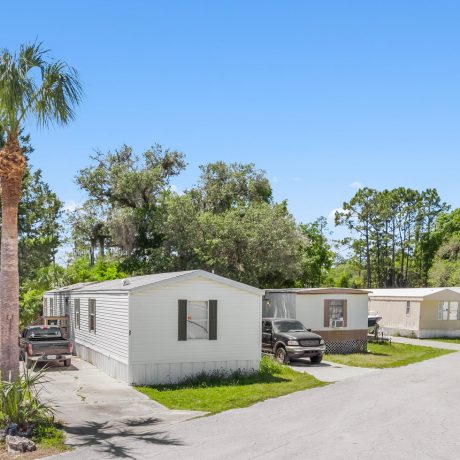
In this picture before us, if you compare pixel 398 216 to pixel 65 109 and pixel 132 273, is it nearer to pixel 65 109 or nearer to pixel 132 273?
pixel 132 273

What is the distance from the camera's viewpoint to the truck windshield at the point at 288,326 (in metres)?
24.7

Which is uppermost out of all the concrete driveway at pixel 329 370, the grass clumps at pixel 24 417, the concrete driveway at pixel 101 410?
the grass clumps at pixel 24 417

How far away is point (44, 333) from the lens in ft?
74.9

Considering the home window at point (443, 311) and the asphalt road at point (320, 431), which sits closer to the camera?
the asphalt road at point (320, 431)

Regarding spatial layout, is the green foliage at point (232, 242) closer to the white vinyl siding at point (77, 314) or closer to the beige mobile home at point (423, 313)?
the beige mobile home at point (423, 313)

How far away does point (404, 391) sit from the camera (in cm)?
1752

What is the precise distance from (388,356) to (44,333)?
1556cm

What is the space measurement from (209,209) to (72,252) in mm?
24020

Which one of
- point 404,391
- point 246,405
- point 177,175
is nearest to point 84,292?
point 246,405

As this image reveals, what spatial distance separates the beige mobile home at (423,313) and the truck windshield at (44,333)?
20569 mm

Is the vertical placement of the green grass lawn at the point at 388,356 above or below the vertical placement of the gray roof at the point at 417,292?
below

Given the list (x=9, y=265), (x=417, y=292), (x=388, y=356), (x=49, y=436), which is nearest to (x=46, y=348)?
(x=9, y=265)

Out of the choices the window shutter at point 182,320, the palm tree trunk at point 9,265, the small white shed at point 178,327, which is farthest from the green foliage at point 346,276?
the palm tree trunk at point 9,265

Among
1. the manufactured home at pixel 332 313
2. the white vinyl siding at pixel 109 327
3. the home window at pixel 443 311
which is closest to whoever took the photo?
the white vinyl siding at pixel 109 327
